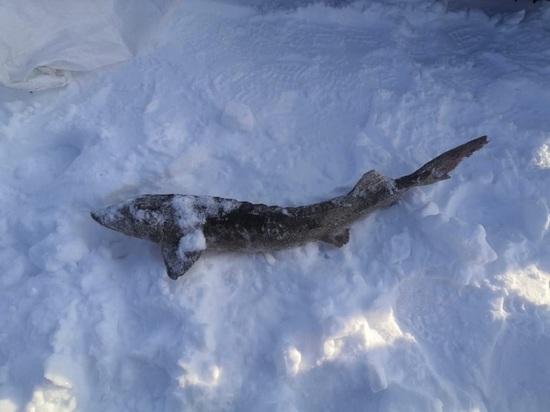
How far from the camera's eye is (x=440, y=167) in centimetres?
282

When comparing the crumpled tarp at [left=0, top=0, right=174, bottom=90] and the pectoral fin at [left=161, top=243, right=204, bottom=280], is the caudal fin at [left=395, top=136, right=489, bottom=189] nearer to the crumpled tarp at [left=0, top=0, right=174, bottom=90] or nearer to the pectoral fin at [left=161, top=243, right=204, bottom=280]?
the pectoral fin at [left=161, top=243, right=204, bottom=280]

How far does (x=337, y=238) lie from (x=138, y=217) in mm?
1146

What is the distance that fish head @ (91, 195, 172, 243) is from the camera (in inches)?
110

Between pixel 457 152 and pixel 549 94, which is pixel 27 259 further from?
pixel 549 94

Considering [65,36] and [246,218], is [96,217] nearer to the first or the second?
[246,218]

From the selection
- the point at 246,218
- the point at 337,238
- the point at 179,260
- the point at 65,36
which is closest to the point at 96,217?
the point at 179,260

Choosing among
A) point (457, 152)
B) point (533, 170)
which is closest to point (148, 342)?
point (457, 152)

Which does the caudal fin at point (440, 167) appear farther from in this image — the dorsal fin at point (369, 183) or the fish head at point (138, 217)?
the fish head at point (138, 217)

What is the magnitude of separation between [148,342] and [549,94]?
3019mm

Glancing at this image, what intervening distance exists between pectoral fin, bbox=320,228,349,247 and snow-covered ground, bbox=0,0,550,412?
7 centimetres

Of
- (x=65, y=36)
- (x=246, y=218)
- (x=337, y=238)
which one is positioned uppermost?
(x=65, y=36)

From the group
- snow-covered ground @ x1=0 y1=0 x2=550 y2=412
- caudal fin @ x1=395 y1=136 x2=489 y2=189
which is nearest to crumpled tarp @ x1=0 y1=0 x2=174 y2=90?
snow-covered ground @ x1=0 y1=0 x2=550 y2=412

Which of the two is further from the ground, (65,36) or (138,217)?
(65,36)

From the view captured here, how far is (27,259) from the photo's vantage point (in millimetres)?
2861
